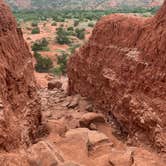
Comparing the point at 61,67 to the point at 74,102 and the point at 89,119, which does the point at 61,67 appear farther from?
the point at 89,119

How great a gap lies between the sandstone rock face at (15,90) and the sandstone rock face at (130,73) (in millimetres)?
2876

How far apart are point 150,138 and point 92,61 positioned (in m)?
6.79

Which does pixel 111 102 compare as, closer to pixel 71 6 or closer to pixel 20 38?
pixel 20 38

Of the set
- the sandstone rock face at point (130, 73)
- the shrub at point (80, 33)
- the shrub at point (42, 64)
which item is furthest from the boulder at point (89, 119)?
the shrub at point (80, 33)

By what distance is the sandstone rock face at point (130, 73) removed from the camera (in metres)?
10.3

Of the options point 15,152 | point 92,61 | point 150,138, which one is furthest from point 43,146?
point 92,61

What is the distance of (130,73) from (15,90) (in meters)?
3.90

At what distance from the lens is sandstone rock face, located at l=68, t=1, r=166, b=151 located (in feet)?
33.8

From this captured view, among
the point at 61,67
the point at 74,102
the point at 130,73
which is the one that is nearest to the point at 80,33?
the point at 61,67

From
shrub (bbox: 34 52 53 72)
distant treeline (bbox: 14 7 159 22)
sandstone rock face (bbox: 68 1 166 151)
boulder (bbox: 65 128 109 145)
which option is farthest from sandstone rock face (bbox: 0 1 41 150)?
distant treeline (bbox: 14 7 159 22)

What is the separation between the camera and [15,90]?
10.4 m

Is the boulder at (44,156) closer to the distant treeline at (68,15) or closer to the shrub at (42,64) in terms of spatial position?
the shrub at (42,64)

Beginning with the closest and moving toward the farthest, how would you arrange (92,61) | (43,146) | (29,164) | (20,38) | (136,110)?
(29,164)
(43,146)
(136,110)
(20,38)
(92,61)

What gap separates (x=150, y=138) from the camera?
33.2 ft
